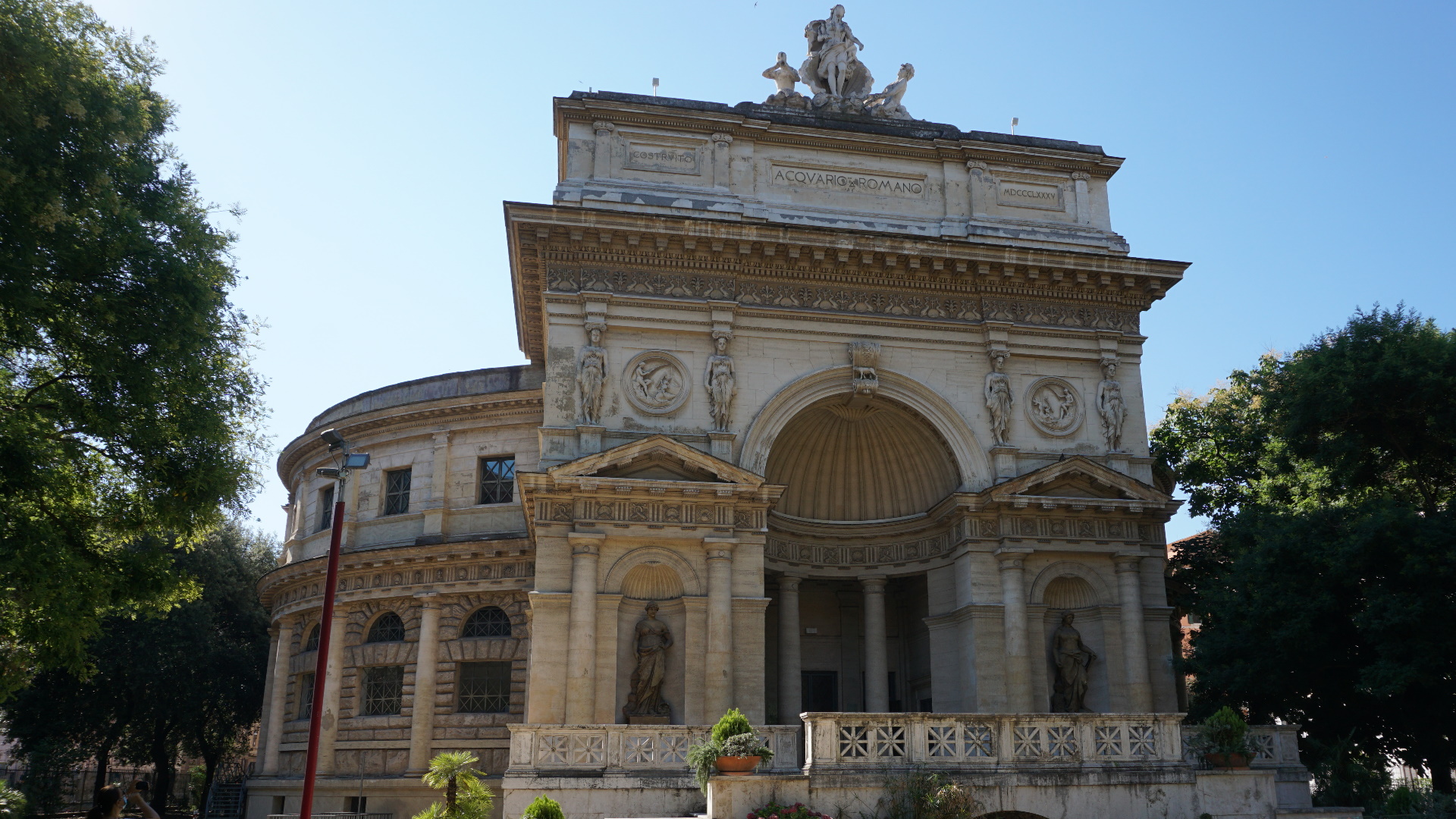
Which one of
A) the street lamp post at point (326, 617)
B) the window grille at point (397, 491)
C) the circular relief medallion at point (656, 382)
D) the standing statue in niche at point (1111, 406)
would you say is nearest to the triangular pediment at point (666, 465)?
the circular relief medallion at point (656, 382)

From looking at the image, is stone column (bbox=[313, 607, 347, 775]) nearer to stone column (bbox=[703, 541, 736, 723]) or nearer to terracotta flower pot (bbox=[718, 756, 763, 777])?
stone column (bbox=[703, 541, 736, 723])

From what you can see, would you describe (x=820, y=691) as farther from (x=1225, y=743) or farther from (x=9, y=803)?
(x=9, y=803)

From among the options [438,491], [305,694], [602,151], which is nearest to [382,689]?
[305,694]

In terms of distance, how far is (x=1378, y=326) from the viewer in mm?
21891

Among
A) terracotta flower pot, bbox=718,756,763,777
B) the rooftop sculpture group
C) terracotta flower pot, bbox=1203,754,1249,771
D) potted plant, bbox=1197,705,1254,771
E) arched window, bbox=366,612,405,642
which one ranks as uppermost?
the rooftop sculpture group

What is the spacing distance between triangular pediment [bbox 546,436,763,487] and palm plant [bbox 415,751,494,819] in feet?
21.5

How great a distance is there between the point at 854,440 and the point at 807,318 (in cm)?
356

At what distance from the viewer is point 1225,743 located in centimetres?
1670

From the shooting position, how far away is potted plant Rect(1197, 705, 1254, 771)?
16625 mm

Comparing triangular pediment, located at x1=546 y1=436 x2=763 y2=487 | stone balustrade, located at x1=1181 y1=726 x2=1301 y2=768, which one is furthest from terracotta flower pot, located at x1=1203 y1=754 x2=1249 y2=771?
triangular pediment, located at x1=546 y1=436 x2=763 y2=487

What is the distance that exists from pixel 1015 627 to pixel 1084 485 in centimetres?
349

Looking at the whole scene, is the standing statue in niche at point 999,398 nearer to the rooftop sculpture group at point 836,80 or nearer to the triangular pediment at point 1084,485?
the triangular pediment at point 1084,485

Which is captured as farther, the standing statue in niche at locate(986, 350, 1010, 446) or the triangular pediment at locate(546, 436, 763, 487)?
the standing statue in niche at locate(986, 350, 1010, 446)

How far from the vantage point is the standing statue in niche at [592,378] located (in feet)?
71.7
